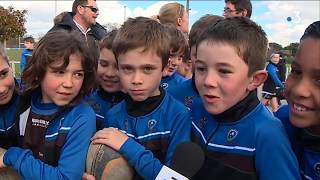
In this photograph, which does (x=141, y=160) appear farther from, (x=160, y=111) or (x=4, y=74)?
(x=4, y=74)

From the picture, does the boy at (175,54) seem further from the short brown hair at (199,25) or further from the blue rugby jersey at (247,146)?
the blue rugby jersey at (247,146)

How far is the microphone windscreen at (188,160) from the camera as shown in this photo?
1.76 meters

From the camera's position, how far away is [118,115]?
8.34ft

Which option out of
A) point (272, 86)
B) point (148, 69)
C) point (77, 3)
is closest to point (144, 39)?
point (148, 69)

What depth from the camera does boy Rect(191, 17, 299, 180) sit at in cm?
194

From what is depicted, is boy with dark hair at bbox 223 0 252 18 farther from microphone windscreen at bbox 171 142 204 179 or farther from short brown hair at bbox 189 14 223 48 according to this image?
microphone windscreen at bbox 171 142 204 179

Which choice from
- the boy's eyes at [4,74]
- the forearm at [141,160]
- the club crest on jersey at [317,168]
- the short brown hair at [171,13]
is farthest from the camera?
the short brown hair at [171,13]

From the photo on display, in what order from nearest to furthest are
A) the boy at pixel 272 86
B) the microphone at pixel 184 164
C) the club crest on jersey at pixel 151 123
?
the microphone at pixel 184 164, the club crest on jersey at pixel 151 123, the boy at pixel 272 86

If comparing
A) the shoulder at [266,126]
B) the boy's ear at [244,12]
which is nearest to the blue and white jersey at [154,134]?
the shoulder at [266,126]

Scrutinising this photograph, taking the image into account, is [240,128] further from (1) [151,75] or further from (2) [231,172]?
(1) [151,75]

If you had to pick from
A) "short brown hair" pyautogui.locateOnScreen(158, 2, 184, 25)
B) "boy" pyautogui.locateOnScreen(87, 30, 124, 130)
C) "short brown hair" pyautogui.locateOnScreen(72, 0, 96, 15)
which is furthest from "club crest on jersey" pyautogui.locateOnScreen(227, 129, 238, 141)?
"short brown hair" pyautogui.locateOnScreen(72, 0, 96, 15)

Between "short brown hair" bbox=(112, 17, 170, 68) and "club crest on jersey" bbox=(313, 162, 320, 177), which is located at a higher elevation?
"short brown hair" bbox=(112, 17, 170, 68)

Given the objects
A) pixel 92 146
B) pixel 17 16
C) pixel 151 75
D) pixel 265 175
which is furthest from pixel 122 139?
pixel 17 16

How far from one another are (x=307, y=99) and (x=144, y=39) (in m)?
1.09
